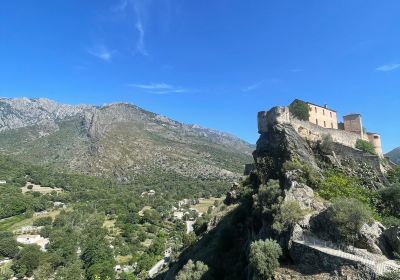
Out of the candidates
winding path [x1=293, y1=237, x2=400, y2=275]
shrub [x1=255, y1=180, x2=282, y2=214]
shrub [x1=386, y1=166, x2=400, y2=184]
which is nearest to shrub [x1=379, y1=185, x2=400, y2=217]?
shrub [x1=386, y1=166, x2=400, y2=184]

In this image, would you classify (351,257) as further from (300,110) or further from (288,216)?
(300,110)

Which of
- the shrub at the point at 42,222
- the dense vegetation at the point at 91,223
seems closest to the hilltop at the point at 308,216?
the dense vegetation at the point at 91,223

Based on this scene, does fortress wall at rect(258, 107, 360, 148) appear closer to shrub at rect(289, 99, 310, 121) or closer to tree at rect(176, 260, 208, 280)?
shrub at rect(289, 99, 310, 121)

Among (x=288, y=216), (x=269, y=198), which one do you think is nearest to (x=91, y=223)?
(x=269, y=198)

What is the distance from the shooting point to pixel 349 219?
1903cm

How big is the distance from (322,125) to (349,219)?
23.0 m

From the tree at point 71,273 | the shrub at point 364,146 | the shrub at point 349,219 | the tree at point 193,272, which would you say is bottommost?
the tree at point 71,273

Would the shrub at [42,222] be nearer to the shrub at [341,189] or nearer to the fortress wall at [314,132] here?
the fortress wall at [314,132]

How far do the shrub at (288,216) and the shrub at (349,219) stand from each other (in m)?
2.51

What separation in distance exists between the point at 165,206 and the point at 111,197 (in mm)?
30039

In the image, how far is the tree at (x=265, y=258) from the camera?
19481 mm

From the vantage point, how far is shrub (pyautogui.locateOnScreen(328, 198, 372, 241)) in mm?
18891

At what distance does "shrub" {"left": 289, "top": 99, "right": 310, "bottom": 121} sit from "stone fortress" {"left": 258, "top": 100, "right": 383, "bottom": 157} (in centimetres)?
78

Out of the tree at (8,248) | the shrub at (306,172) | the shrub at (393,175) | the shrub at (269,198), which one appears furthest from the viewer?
the tree at (8,248)
